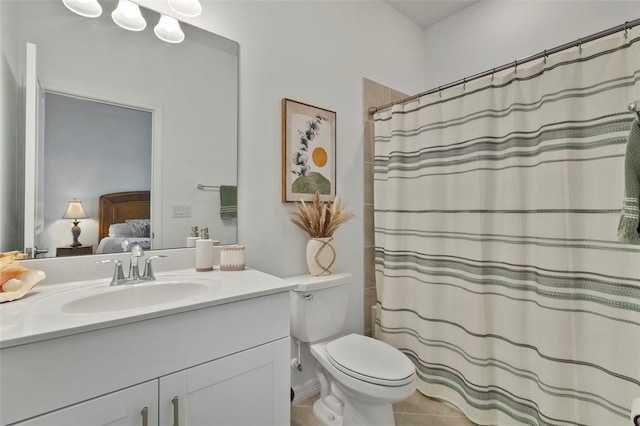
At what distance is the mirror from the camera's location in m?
1.06

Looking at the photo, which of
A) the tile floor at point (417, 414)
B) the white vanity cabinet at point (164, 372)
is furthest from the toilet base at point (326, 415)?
the white vanity cabinet at point (164, 372)

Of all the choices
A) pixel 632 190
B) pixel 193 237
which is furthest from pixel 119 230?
pixel 632 190

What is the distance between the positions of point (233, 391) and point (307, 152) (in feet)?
4.14

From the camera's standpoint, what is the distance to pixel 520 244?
1.41 meters

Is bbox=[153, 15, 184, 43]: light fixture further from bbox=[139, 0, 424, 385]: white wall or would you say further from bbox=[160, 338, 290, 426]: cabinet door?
bbox=[160, 338, 290, 426]: cabinet door

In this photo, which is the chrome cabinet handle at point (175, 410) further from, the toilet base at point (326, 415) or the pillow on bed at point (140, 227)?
the toilet base at point (326, 415)

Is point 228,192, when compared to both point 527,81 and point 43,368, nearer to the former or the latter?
point 43,368

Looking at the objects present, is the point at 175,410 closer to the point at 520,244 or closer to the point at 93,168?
the point at 93,168

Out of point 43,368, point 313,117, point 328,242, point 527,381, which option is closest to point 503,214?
point 527,381

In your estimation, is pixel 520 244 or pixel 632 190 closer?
pixel 632 190

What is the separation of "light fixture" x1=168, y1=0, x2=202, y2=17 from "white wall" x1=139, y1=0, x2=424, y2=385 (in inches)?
2.6

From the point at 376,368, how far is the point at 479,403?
70cm

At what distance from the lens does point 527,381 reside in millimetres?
1399

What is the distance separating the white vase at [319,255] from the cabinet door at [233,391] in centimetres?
59
